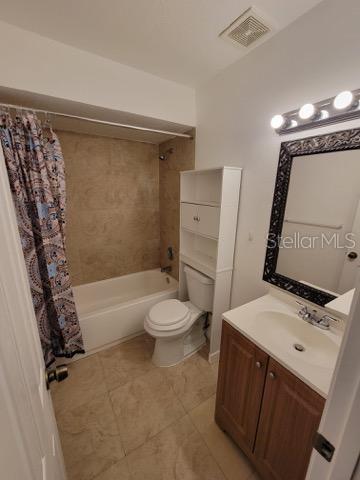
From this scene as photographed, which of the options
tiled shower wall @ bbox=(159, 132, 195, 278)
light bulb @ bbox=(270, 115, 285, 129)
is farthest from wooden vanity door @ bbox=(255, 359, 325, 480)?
tiled shower wall @ bbox=(159, 132, 195, 278)

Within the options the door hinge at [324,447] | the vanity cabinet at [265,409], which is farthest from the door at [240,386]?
the door hinge at [324,447]

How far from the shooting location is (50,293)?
5.60ft

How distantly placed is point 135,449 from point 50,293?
123cm

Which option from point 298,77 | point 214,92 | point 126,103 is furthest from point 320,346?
point 126,103

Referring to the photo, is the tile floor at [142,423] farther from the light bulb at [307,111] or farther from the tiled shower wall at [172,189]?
the light bulb at [307,111]

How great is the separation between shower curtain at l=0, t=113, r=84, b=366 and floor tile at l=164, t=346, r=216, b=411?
0.87 meters

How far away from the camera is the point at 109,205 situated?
2559 mm

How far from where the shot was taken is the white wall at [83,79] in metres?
1.30

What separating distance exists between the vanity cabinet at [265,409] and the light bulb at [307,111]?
4.06 ft

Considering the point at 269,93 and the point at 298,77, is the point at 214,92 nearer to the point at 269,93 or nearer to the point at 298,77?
the point at 269,93

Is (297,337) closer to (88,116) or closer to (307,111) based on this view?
(307,111)

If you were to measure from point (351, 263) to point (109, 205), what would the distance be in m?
2.36

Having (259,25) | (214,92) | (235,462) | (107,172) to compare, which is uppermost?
(259,25)

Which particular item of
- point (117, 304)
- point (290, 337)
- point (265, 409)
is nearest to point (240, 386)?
point (265, 409)
